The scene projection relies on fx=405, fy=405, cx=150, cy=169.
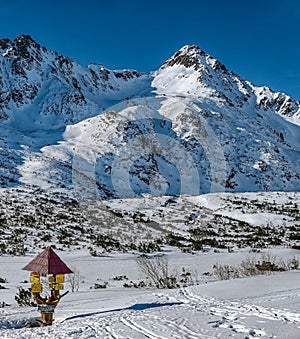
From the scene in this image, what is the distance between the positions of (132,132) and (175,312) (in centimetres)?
5579

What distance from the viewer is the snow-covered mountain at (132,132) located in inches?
1853

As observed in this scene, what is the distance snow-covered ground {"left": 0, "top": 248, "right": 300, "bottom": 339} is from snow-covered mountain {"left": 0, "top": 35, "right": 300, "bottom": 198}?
84.2 ft

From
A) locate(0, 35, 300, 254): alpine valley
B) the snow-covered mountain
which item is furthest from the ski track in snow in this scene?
the snow-covered mountain

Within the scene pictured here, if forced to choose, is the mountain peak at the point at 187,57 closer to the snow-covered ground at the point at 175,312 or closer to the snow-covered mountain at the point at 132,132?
the snow-covered mountain at the point at 132,132

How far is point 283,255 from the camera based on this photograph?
17.2 metres

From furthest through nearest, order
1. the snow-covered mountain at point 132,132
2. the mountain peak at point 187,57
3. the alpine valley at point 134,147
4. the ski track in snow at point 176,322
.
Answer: the mountain peak at point 187,57
the snow-covered mountain at point 132,132
the alpine valley at point 134,147
the ski track in snow at point 176,322

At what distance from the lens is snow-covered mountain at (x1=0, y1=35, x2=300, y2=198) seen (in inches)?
1853

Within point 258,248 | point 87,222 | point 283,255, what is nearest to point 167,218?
point 87,222

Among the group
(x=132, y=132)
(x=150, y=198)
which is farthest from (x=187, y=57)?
(x=150, y=198)

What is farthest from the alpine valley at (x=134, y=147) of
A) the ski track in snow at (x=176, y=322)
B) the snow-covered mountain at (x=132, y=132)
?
the ski track in snow at (x=176, y=322)

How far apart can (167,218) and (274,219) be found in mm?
7831

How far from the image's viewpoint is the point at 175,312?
6.32 metres

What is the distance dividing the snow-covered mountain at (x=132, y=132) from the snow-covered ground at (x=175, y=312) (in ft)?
84.2

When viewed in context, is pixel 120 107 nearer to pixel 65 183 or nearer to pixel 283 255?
pixel 65 183
